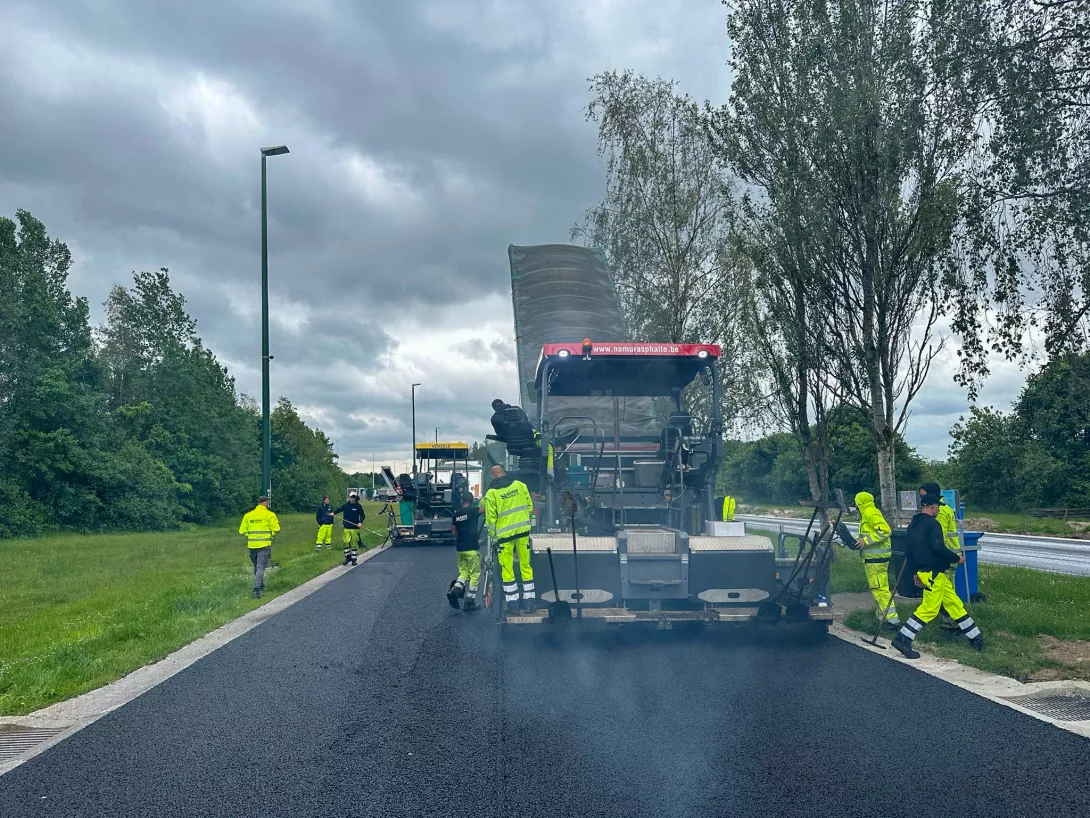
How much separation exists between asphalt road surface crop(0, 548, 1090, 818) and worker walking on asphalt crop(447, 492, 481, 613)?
282 cm

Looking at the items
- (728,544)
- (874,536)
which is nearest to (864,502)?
(874,536)

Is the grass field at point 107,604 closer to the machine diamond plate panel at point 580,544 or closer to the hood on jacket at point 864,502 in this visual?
the machine diamond plate panel at point 580,544

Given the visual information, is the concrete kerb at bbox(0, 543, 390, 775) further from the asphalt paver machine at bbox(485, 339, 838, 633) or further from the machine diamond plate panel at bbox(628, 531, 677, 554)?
the machine diamond plate panel at bbox(628, 531, 677, 554)

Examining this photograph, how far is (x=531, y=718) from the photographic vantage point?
20.6ft

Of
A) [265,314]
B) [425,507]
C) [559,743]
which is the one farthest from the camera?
[425,507]

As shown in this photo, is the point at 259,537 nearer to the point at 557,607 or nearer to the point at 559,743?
the point at 557,607

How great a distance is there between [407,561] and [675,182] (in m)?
14.2

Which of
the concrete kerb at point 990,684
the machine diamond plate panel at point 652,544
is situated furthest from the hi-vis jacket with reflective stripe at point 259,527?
the concrete kerb at point 990,684

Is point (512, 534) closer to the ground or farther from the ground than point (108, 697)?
farther from the ground

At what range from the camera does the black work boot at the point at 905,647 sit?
8.48 meters

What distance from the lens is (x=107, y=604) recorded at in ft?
46.4

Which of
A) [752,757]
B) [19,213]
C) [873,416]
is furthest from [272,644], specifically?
[19,213]

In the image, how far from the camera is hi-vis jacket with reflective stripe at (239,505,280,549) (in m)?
14.3

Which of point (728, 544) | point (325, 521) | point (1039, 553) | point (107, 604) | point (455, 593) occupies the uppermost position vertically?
point (325, 521)
